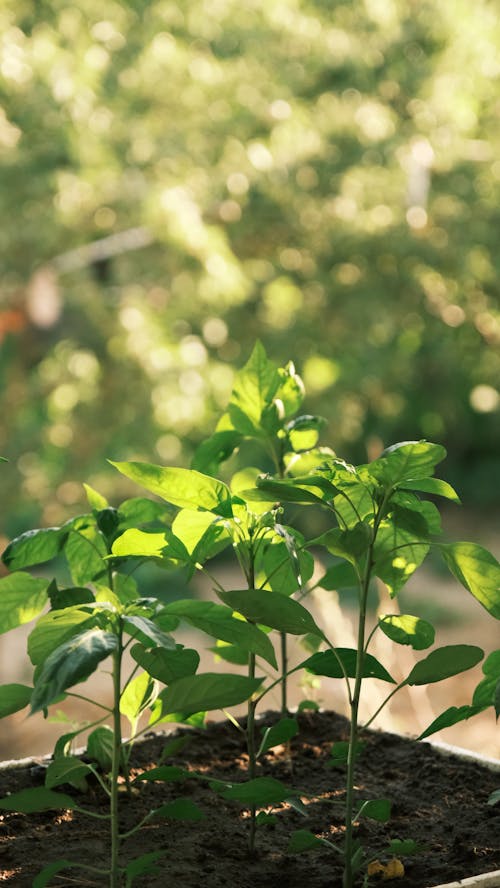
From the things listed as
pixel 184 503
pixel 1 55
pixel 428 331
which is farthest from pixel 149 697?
pixel 428 331

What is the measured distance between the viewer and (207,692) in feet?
2.86

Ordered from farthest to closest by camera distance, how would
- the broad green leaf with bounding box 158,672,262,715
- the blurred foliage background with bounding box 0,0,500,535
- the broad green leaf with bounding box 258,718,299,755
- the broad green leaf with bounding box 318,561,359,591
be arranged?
the blurred foliage background with bounding box 0,0,500,535 < the broad green leaf with bounding box 318,561,359,591 < the broad green leaf with bounding box 258,718,299,755 < the broad green leaf with bounding box 158,672,262,715

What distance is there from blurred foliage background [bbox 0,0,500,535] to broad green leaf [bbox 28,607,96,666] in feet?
8.57

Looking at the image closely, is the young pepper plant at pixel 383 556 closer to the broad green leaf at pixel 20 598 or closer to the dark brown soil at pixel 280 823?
the dark brown soil at pixel 280 823

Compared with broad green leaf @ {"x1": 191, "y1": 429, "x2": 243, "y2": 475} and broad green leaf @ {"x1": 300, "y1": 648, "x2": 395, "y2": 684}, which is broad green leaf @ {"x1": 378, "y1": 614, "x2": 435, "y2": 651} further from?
broad green leaf @ {"x1": 191, "y1": 429, "x2": 243, "y2": 475}

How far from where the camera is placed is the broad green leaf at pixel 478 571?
94 centimetres

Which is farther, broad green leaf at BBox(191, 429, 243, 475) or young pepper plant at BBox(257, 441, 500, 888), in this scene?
broad green leaf at BBox(191, 429, 243, 475)

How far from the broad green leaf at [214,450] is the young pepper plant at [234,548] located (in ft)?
0.46

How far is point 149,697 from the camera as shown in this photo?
114cm

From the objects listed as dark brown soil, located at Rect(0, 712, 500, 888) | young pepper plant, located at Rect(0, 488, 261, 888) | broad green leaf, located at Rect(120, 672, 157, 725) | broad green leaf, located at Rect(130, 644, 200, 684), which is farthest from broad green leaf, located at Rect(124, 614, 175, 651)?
broad green leaf, located at Rect(120, 672, 157, 725)

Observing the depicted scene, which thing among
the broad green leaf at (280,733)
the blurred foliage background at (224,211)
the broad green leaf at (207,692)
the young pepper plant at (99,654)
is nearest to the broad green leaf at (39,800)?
the young pepper plant at (99,654)

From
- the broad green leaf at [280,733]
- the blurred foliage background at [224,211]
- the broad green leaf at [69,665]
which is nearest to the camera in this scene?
the broad green leaf at [69,665]

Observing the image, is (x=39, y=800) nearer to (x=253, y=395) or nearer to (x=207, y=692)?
(x=207, y=692)

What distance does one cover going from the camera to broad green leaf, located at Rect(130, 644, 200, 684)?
3.03 feet
